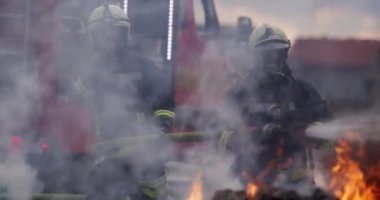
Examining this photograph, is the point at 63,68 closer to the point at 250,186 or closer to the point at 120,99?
the point at 120,99

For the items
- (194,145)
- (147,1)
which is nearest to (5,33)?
(147,1)

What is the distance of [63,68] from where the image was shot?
7160 mm

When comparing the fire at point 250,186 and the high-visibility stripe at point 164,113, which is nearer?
the fire at point 250,186

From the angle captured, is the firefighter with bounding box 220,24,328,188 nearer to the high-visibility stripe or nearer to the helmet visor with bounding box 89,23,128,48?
the high-visibility stripe

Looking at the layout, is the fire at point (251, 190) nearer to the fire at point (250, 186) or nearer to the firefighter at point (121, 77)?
the fire at point (250, 186)

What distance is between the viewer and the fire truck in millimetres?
7090

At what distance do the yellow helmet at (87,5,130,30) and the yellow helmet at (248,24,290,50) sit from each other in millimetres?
894

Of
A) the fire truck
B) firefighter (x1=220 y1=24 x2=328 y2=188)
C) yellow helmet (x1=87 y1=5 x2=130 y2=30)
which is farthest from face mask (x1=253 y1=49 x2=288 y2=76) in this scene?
yellow helmet (x1=87 y1=5 x2=130 y2=30)

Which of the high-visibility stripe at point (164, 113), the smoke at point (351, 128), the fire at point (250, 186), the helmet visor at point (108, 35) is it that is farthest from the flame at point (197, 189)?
the helmet visor at point (108, 35)

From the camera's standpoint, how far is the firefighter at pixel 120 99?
22.9 ft

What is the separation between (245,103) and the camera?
22.5ft

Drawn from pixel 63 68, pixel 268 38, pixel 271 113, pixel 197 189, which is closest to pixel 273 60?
pixel 268 38

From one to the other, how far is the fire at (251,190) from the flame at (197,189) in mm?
409

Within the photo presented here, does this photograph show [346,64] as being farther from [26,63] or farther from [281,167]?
[26,63]
